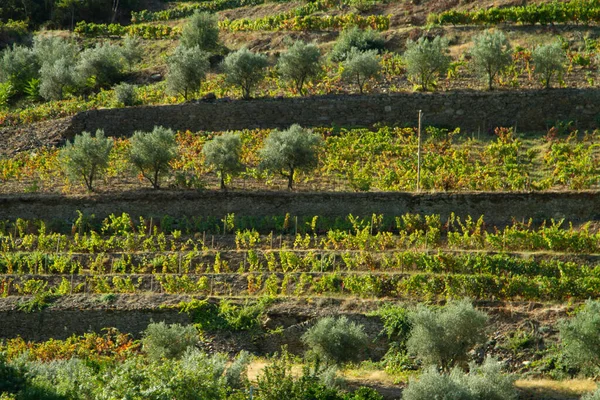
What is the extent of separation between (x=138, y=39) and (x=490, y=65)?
20811mm

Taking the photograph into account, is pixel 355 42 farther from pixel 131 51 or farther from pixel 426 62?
pixel 131 51

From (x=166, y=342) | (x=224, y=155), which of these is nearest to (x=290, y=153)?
(x=224, y=155)

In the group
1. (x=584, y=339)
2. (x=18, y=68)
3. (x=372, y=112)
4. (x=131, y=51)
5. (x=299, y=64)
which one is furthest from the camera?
(x=18, y=68)

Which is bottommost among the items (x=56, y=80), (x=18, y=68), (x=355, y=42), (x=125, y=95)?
(x=125, y=95)

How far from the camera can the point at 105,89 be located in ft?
183

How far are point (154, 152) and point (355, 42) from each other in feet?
45.9

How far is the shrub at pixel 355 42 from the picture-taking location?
5353 centimetres

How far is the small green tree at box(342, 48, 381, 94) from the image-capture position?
4944cm

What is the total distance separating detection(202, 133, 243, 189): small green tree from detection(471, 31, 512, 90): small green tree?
11.2 m

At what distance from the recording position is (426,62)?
49062 mm

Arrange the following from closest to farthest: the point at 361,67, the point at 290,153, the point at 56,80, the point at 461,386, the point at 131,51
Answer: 1. the point at 461,386
2. the point at 290,153
3. the point at 361,67
4. the point at 56,80
5. the point at 131,51

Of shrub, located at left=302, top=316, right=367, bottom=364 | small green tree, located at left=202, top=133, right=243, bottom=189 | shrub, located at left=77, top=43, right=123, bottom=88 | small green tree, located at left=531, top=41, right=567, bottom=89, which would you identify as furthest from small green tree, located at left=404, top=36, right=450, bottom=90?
shrub, located at left=302, top=316, right=367, bottom=364

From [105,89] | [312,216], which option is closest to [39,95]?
[105,89]

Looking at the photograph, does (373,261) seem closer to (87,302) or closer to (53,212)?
(87,302)
